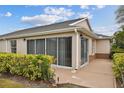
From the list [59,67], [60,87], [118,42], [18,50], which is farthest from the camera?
[118,42]

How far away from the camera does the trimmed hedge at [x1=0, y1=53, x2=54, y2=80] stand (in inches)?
284

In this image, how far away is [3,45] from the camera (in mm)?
19031

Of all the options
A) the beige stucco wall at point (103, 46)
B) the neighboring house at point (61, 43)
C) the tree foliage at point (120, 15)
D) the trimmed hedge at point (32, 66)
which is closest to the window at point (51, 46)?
the neighboring house at point (61, 43)

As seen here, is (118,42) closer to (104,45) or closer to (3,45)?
(104,45)

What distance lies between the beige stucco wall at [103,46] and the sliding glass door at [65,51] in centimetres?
1053

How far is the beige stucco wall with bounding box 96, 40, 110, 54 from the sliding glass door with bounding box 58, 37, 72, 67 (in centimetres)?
1053

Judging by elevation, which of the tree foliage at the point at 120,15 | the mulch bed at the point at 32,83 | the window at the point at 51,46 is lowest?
the mulch bed at the point at 32,83

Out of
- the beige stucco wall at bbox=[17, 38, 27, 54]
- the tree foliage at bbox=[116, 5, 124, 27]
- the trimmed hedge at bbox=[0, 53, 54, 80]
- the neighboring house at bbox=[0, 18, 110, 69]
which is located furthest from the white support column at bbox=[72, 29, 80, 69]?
the tree foliage at bbox=[116, 5, 124, 27]

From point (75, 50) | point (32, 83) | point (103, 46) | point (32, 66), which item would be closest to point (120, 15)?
point (103, 46)

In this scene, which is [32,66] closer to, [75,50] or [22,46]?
[75,50]

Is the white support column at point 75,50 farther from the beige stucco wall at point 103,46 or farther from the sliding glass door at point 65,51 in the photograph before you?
the beige stucco wall at point 103,46

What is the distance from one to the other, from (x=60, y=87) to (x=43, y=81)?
3.49ft

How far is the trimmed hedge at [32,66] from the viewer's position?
721cm
